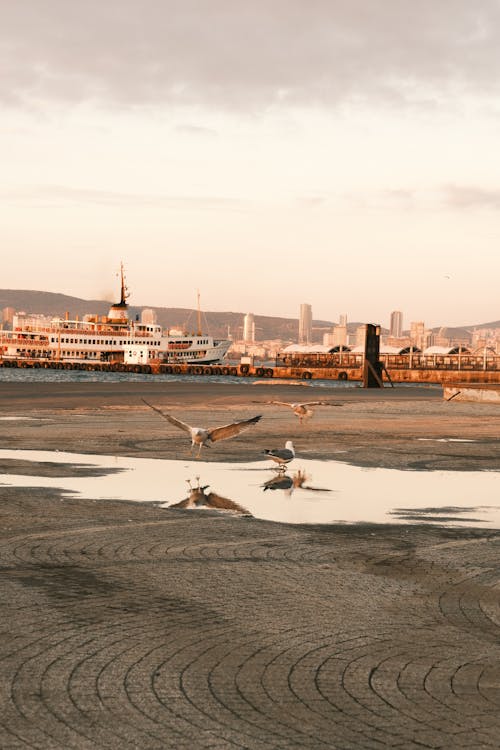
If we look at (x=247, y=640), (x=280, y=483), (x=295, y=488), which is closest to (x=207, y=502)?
(x=295, y=488)

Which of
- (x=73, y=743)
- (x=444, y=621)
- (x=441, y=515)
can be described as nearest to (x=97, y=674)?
(x=73, y=743)

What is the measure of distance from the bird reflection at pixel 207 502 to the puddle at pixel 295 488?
0.01m

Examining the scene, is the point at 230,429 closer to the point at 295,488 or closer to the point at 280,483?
the point at 280,483

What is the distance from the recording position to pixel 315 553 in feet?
29.0

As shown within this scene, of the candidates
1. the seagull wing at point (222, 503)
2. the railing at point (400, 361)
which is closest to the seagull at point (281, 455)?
the seagull wing at point (222, 503)

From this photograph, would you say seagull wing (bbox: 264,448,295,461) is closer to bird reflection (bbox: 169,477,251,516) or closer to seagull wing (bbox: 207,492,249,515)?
bird reflection (bbox: 169,477,251,516)

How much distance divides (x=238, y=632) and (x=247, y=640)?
178 millimetres

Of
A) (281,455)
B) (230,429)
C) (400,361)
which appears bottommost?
(281,455)

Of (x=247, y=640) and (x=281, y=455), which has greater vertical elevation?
(x=281, y=455)

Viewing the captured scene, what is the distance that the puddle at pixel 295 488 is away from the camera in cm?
1142

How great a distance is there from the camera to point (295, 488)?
1373cm

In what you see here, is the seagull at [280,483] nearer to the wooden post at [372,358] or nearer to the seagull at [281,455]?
the seagull at [281,455]

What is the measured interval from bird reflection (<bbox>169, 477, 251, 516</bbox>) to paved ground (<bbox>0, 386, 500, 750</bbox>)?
45 centimetres

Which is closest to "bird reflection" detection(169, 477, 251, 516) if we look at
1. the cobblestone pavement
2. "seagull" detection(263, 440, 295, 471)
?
"seagull" detection(263, 440, 295, 471)
